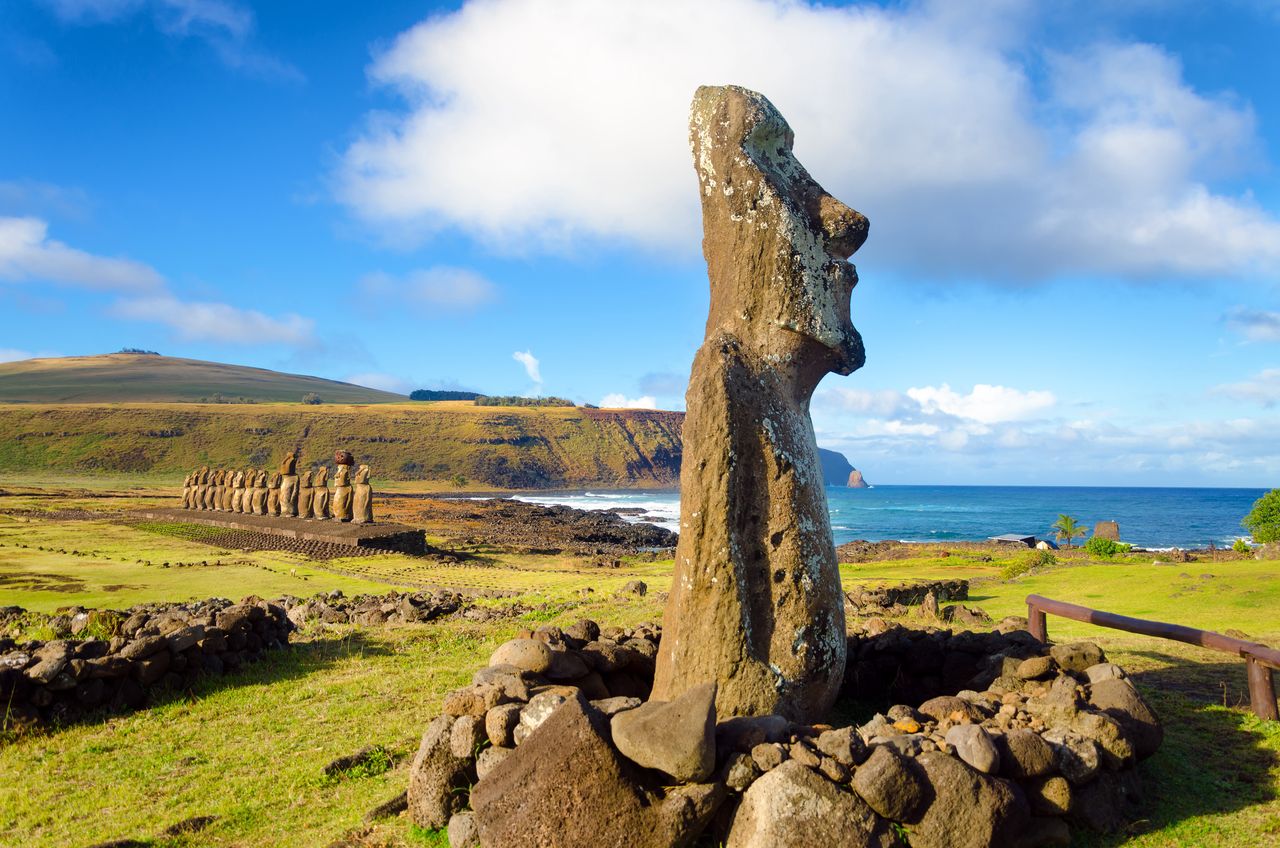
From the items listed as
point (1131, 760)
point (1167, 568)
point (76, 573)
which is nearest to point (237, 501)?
point (76, 573)

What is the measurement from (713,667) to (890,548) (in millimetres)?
38854

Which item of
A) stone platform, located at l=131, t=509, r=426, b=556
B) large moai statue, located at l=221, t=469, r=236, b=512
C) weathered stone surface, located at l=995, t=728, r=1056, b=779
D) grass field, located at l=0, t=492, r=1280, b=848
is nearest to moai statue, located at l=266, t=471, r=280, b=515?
stone platform, located at l=131, t=509, r=426, b=556

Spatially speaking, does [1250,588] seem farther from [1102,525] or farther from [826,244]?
[1102,525]

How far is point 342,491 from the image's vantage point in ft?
108

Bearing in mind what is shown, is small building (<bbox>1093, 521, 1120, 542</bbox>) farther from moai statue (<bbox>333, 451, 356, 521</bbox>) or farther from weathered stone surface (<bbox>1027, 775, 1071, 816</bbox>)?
weathered stone surface (<bbox>1027, 775, 1071, 816</bbox>)

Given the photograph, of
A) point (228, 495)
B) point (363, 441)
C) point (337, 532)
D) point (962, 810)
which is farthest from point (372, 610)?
point (363, 441)

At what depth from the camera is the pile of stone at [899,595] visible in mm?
14227

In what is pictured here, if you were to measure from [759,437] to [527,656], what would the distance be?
2.51 m

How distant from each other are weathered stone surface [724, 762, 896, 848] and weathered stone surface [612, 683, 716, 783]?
1.15 ft

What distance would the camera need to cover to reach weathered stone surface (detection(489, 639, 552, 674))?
6805 mm

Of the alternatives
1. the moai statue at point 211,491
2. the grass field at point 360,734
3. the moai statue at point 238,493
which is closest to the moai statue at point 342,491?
the moai statue at point 238,493

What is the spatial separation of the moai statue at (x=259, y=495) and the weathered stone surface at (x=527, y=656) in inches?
1311

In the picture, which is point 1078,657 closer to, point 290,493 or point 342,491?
point 342,491

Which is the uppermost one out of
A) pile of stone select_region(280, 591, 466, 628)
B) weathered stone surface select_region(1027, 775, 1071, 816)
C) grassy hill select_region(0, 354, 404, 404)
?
grassy hill select_region(0, 354, 404, 404)
